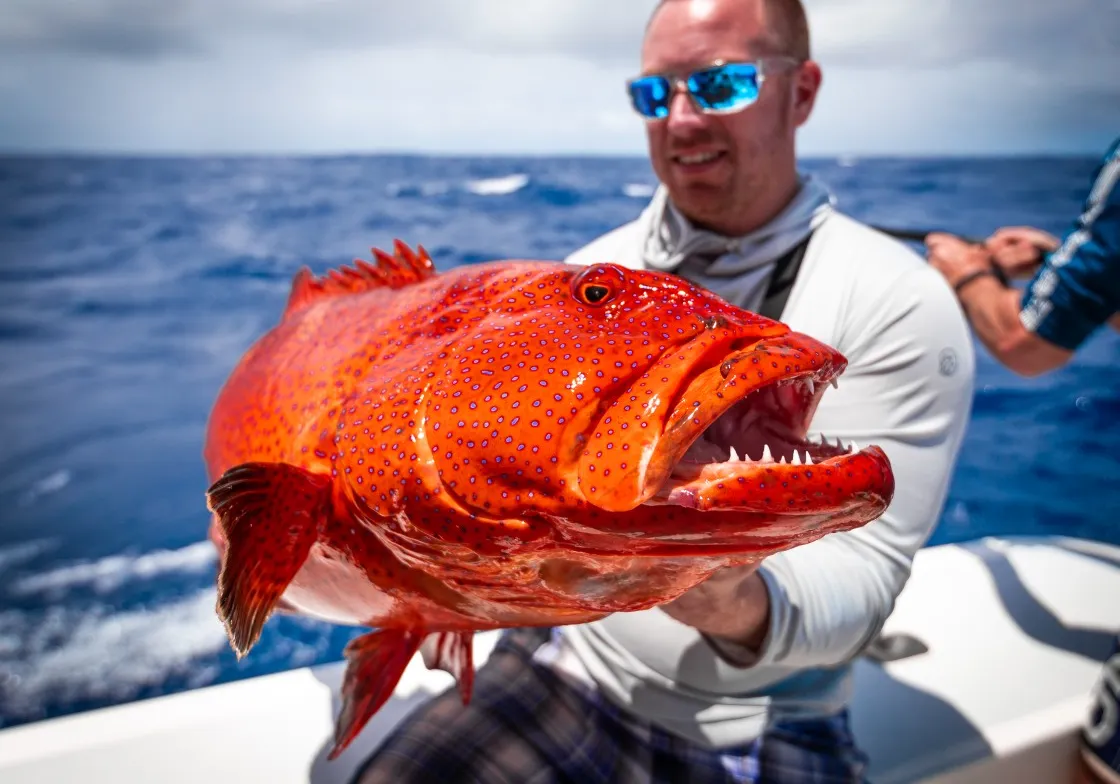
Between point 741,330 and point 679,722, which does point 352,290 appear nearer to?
point 741,330

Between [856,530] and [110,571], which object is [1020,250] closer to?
[856,530]

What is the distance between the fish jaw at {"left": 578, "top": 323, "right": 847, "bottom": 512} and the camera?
604 mm

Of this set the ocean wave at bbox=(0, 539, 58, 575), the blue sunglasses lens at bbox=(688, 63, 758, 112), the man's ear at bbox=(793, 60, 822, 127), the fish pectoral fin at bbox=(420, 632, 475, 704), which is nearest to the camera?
the fish pectoral fin at bbox=(420, 632, 475, 704)

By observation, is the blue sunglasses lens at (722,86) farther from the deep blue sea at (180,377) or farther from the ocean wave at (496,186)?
the ocean wave at (496,186)

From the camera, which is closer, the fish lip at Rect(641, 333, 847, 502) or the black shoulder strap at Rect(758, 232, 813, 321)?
the fish lip at Rect(641, 333, 847, 502)

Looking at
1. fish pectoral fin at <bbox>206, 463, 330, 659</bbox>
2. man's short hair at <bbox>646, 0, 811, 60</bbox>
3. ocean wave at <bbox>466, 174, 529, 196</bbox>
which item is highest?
man's short hair at <bbox>646, 0, 811, 60</bbox>

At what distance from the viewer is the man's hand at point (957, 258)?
310cm

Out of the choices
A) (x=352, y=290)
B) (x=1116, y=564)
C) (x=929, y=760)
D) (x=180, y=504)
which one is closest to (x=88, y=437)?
(x=180, y=504)

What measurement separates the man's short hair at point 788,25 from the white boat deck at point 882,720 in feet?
6.26

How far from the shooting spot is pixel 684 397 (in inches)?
24.7

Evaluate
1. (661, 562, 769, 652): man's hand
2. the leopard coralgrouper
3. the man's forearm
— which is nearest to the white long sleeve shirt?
(661, 562, 769, 652): man's hand

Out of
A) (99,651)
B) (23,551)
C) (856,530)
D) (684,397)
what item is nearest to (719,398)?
(684,397)

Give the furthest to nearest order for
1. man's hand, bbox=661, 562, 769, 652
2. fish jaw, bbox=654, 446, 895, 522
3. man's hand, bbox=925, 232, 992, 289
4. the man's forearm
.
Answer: man's hand, bbox=925, 232, 992, 289, the man's forearm, man's hand, bbox=661, 562, 769, 652, fish jaw, bbox=654, 446, 895, 522

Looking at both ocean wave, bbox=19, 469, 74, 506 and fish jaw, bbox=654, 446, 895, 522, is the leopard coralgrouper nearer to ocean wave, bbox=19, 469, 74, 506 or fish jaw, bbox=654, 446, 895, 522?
fish jaw, bbox=654, 446, 895, 522
